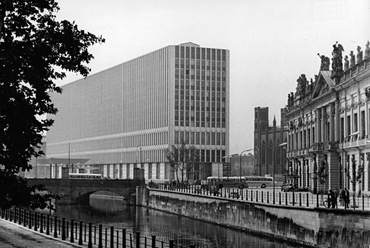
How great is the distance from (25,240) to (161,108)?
104 meters

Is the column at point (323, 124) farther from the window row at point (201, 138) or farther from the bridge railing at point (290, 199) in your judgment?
the window row at point (201, 138)

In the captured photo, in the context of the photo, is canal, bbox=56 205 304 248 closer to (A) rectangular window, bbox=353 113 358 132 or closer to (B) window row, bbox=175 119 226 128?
(A) rectangular window, bbox=353 113 358 132

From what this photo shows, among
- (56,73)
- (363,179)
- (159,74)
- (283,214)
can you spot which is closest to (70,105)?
(159,74)

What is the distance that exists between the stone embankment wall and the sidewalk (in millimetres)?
17422

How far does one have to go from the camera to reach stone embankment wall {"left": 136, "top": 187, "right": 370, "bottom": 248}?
3959 cm

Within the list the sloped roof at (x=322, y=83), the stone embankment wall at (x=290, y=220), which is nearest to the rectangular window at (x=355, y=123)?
the sloped roof at (x=322, y=83)

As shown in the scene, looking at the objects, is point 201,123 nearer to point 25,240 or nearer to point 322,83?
point 322,83

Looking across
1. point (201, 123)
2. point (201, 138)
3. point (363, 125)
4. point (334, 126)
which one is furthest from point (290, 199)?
point (201, 138)

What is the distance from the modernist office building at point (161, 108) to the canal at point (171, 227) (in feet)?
141

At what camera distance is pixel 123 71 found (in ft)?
495

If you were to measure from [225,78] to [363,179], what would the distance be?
73940 mm

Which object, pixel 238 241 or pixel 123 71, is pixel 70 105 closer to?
pixel 123 71

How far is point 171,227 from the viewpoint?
65000 mm

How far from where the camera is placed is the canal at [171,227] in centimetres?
5009
